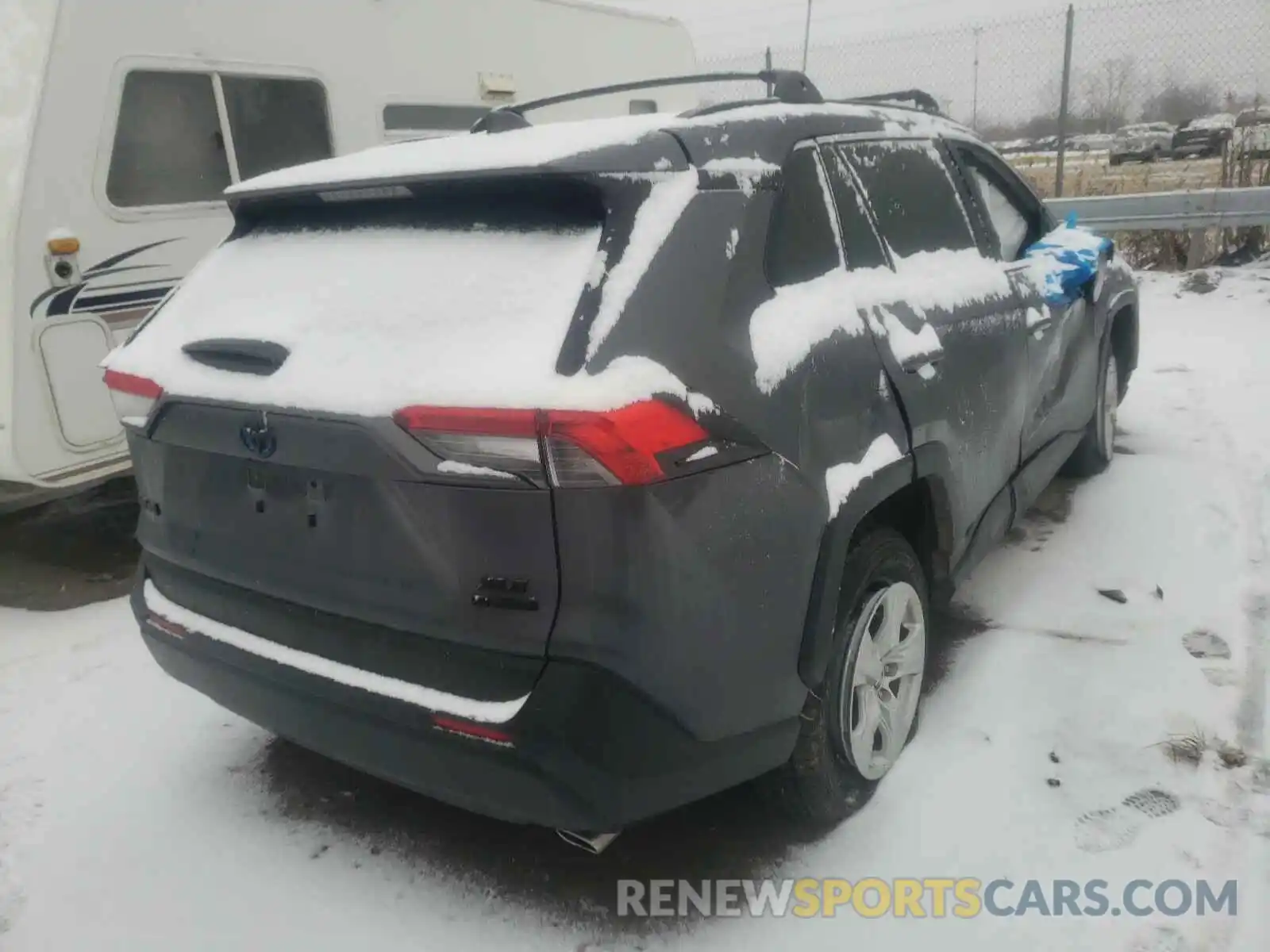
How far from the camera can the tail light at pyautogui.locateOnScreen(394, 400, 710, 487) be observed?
5.70ft

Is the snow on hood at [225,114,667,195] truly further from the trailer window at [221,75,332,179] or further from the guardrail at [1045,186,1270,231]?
the guardrail at [1045,186,1270,231]

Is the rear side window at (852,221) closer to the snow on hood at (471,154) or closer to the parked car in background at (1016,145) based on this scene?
the snow on hood at (471,154)

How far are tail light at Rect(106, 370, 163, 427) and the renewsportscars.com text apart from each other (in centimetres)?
164

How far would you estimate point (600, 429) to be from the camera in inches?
68.3

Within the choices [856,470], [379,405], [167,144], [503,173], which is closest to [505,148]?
[503,173]

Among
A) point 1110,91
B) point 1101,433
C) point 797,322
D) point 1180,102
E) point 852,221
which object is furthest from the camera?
point 1110,91

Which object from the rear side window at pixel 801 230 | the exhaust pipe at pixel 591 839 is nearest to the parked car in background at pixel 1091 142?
the rear side window at pixel 801 230

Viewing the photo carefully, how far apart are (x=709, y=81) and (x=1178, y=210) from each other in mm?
7505

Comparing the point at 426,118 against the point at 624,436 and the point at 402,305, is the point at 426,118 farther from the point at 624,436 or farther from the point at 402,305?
the point at 624,436

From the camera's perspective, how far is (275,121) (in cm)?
518

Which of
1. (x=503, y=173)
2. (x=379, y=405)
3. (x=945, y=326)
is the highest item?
(x=503, y=173)

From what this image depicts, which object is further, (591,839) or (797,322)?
(797,322)

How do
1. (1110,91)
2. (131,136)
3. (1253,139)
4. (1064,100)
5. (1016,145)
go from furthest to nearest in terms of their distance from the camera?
(1016,145) < (1110,91) < (1064,100) < (1253,139) < (131,136)

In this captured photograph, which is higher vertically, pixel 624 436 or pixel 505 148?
pixel 505 148
